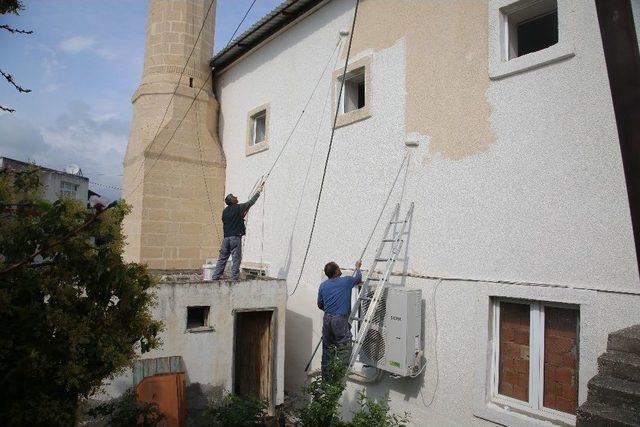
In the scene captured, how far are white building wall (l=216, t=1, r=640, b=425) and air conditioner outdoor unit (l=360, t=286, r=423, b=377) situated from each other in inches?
8.3

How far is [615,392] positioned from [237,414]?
4.59 metres

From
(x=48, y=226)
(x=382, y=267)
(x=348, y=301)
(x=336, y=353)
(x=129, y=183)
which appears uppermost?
(x=129, y=183)

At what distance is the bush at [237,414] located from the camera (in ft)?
20.1

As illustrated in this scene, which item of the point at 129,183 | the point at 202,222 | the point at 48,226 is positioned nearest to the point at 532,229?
the point at 48,226

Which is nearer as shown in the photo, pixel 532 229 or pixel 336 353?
pixel 532 229

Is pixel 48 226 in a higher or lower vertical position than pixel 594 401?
higher

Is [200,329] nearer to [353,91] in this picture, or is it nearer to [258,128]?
[353,91]

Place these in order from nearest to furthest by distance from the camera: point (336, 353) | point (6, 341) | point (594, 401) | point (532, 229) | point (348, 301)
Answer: point (6, 341) < point (594, 401) < point (532, 229) < point (336, 353) < point (348, 301)

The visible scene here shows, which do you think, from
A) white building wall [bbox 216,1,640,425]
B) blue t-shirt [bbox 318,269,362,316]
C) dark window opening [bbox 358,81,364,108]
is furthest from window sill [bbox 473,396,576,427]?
dark window opening [bbox 358,81,364,108]

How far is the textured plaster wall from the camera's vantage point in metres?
7.16

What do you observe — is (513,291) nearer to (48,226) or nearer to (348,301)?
(348,301)

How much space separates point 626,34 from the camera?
209 cm

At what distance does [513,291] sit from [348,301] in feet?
7.38

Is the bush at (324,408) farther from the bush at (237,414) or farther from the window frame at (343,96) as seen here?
the window frame at (343,96)
